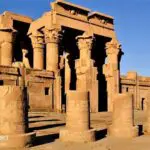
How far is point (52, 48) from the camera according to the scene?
30.2 metres

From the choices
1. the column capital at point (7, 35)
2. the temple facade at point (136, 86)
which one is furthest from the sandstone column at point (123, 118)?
the temple facade at point (136, 86)

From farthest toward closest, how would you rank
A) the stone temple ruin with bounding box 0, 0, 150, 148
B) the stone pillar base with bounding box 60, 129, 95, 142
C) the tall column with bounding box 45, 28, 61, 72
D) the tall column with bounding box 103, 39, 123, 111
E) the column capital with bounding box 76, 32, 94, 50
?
the tall column with bounding box 103, 39, 123, 111 → the column capital with bounding box 76, 32, 94, 50 → the tall column with bounding box 45, 28, 61, 72 → the stone temple ruin with bounding box 0, 0, 150, 148 → the stone pillar base with bounding box 60, 129, 95, 142

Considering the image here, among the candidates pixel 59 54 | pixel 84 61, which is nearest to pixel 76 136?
pixel 84 61

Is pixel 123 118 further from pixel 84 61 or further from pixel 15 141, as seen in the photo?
pixel 84 61

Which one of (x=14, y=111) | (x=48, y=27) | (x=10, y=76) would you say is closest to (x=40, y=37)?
(x=48, y=27)

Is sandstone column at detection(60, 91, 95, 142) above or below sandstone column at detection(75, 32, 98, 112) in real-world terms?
below

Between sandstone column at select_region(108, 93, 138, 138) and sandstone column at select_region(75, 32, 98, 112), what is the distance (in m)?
15.9

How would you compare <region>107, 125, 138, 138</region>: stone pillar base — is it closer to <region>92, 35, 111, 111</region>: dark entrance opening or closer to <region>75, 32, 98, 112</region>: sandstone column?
<region>75, 32, 98, 112</region>: sandstone column

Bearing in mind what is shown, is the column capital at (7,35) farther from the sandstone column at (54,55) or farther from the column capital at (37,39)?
the sandstone column at (54,55)

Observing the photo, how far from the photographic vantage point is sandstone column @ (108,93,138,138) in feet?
44.5

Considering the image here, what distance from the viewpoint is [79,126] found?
12.4 metres

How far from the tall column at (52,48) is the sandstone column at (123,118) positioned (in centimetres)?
1644

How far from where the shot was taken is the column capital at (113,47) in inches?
1368

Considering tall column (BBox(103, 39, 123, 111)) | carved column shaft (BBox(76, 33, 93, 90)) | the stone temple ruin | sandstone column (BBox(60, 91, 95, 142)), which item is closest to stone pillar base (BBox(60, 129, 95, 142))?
sandstone column (BBox(60, 91, 95, 142))
